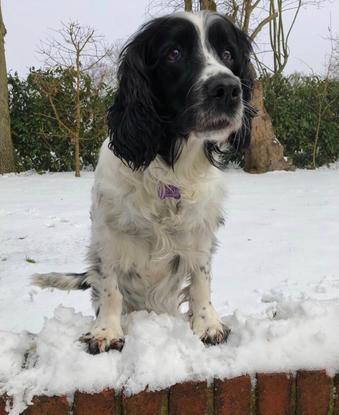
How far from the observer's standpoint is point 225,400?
1634 millimetres

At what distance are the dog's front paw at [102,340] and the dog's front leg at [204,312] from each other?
14.8 inches

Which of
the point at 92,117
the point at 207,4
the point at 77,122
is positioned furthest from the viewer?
the point at 207,4

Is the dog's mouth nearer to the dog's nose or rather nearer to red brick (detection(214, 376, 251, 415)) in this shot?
the dog's nose

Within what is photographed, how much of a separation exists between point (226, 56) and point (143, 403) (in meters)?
1.56

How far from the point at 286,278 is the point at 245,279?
315mm

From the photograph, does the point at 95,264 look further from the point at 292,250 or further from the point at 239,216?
the point at 239,216

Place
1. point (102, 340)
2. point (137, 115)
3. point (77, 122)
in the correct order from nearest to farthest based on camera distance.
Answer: point (102, 340), point (137, 115), point (77, 122)

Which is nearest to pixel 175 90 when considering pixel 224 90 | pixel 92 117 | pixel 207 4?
pixel 224 90

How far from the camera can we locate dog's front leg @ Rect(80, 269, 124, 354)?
202 centimetres

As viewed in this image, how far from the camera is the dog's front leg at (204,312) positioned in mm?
2193

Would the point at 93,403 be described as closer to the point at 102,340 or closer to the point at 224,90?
the point at 102,340

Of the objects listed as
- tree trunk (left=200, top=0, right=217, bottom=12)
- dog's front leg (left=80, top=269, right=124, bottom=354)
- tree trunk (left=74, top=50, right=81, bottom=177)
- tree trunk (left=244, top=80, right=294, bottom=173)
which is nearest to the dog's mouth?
dog's front leg (left=80, top=269, right=124, bottom=354)

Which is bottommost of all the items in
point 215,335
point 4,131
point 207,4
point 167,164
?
point 215,335

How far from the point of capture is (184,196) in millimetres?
2297
